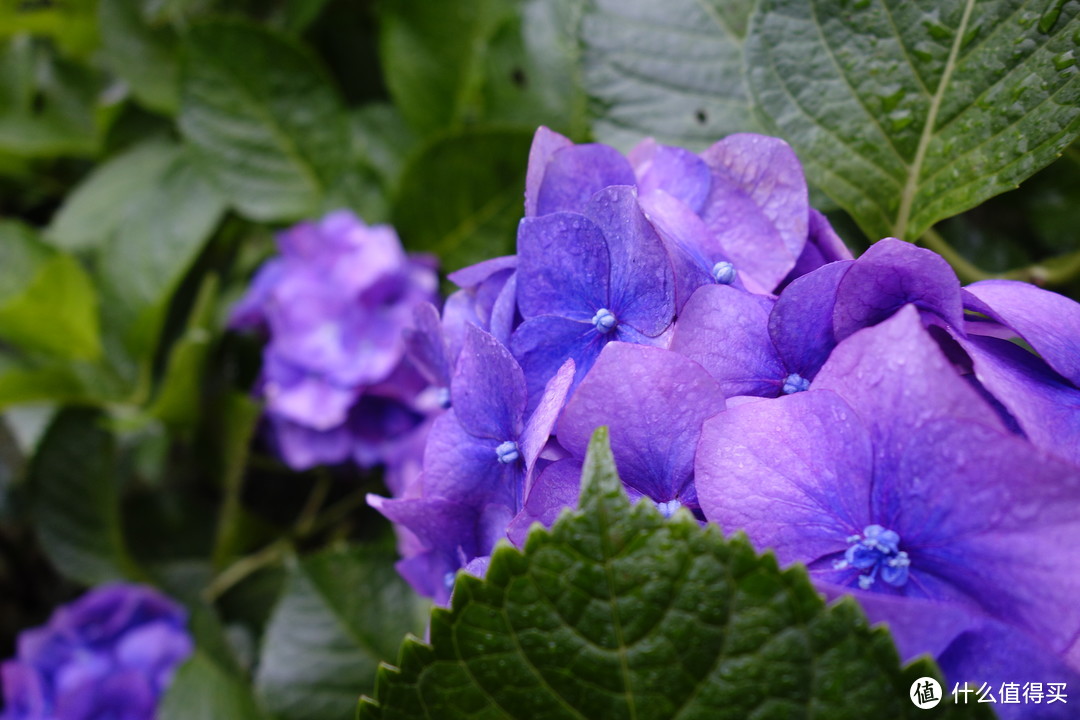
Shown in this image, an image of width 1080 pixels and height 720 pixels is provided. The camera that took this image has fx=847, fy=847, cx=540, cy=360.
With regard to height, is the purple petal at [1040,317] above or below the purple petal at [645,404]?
above

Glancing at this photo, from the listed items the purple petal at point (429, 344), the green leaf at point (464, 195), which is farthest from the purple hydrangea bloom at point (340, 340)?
the purple petal at point (429, 344)

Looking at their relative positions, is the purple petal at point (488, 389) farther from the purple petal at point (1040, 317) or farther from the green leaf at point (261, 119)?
the green leaf at point (261, 119)

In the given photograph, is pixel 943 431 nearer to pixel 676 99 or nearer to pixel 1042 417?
pixel 1042 417

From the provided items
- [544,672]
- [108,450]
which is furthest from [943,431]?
[108,450]

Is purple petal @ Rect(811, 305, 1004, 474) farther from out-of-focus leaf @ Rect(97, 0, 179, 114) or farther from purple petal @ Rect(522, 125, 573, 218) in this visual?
out-of-focus leaf @ Rect(97, 0, 179, 114)

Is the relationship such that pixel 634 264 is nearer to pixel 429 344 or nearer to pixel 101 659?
A: pixel 429 344

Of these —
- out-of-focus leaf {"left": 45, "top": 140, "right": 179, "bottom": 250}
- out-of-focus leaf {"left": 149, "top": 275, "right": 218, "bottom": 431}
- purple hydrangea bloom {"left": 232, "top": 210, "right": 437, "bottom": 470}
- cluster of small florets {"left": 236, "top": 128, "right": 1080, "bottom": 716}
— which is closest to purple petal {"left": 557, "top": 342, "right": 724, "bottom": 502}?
cluster of small florets {"left": 236, "top": 128, "right": 1080, "bottom": 716}

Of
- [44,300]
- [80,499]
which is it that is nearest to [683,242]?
[44,300]
